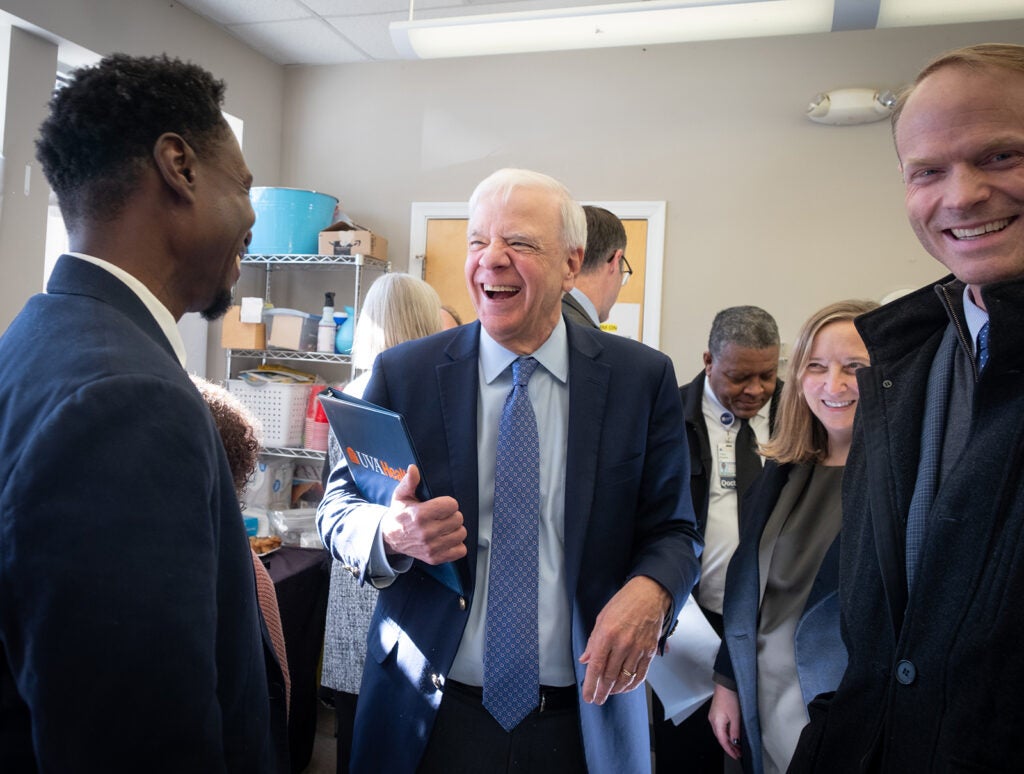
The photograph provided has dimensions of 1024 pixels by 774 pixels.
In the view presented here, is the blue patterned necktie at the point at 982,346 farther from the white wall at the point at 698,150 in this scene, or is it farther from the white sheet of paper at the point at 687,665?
the white wall at the point at 698,150

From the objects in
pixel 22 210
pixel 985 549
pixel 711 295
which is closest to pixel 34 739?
pixel 985 549

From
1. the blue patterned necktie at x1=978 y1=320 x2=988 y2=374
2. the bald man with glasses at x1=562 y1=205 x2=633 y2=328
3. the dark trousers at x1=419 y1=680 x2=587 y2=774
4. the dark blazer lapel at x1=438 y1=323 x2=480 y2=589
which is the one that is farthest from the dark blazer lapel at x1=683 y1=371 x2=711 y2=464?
the blue patterned necktie at x1=978 y1=320 x2=988 y2=374

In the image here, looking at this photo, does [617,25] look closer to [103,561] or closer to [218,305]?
[218,305]

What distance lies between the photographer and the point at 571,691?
1197 mm

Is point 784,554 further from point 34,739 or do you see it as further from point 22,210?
point 22,210

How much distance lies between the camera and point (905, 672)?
84 cm

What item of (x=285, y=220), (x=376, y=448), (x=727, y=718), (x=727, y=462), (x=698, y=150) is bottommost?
(x=727, y=718)

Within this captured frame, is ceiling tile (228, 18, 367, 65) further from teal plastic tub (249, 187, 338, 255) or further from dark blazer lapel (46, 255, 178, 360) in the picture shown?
dark blazer lapel (46, 255, 178, 360)

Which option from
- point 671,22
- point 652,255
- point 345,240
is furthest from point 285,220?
point 671,22

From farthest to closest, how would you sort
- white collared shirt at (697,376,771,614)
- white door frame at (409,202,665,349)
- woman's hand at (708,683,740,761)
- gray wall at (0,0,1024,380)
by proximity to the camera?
white door frame at (409,202,665,349), gray wall at (0,0,1024,380), white collared shirt at (697,376,771,614), woman's hand at (708,683,740,761)

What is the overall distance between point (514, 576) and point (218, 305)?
0.65 m

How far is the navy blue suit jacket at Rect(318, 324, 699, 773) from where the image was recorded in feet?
3.82

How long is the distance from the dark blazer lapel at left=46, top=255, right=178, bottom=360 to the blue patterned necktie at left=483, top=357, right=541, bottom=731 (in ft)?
2.14

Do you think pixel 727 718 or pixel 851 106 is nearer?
pixel 727 718
